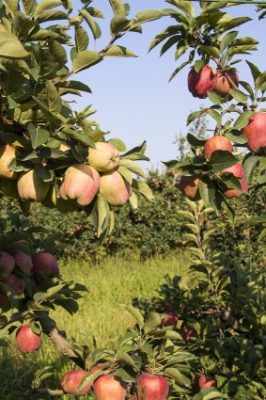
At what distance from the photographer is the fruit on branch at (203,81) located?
4.61 ft

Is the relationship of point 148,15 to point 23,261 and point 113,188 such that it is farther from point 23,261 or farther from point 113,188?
point 23,261

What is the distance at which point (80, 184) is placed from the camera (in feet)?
3.23

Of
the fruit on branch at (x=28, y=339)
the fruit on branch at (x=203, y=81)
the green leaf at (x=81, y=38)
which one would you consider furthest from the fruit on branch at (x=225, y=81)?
the fruit on branch at (x=28, y=339)

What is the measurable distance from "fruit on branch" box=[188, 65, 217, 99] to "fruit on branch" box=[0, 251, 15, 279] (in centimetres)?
67

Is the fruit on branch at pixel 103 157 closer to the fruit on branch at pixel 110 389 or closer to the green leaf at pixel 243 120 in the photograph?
the green leaf at pixel 243 120

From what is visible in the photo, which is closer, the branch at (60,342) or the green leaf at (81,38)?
the green leaf at (81,38)

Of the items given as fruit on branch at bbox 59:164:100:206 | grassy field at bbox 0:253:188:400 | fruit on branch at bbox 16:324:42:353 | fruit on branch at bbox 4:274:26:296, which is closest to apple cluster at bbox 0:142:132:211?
fruit on branch at bbox 59:164:100:206

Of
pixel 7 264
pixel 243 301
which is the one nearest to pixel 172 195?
pixel 243 301

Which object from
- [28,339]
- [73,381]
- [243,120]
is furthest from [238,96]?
[28,339]

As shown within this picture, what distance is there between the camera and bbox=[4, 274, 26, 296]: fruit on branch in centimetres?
151

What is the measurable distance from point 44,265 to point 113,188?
74 centimetres

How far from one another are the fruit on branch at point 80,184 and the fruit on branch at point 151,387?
0.56 m

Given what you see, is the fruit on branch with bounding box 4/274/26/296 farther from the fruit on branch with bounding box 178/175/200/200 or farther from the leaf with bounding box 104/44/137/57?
the leaf with bounding box 104/44/137/57

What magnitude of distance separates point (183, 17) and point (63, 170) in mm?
557
